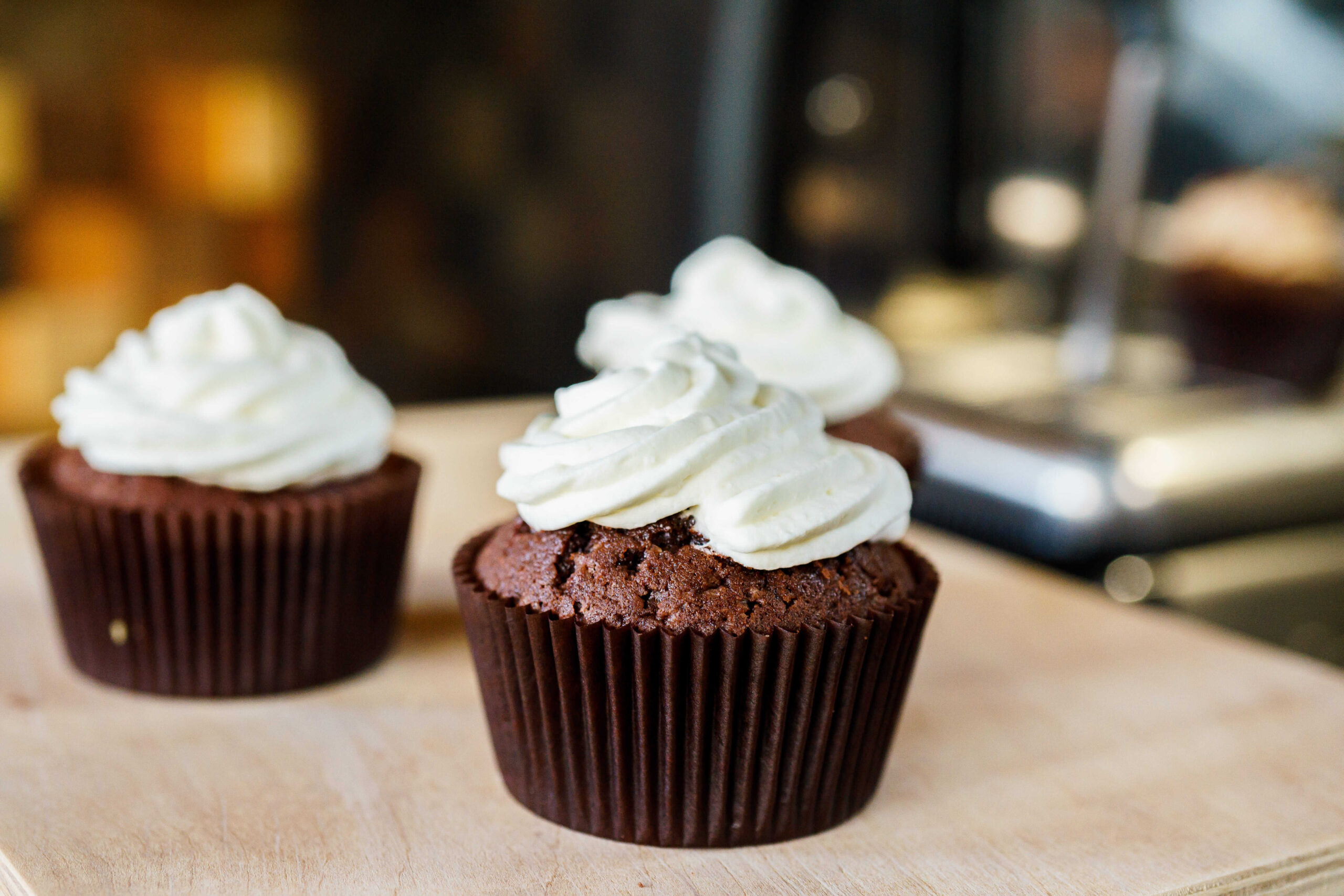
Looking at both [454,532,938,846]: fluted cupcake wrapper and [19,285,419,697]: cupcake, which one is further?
[19,285,419,697]: cupcake

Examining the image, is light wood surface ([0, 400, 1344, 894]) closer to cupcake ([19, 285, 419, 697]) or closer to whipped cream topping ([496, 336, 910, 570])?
cupcake ([19, 285, 419, 697])

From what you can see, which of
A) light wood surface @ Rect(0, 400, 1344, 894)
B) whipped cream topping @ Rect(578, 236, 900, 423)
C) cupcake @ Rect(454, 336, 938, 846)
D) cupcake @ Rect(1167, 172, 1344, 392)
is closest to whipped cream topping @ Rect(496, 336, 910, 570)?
cupcake @ Rect(454, 336, 938, 846)

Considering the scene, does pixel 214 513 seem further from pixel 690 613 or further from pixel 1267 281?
pixel 1267 281

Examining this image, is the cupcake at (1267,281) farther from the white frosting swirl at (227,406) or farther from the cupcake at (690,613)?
the white frosting swirl at (227,406)

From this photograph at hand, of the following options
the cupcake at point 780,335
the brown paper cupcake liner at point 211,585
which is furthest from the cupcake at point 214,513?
the cupcake at point 780,335

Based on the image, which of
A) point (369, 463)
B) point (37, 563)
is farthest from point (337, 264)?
point (369, 463)

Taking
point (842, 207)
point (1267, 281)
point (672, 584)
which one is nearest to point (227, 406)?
point (672, 584)

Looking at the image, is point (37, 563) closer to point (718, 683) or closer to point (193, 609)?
point (193, 609)
